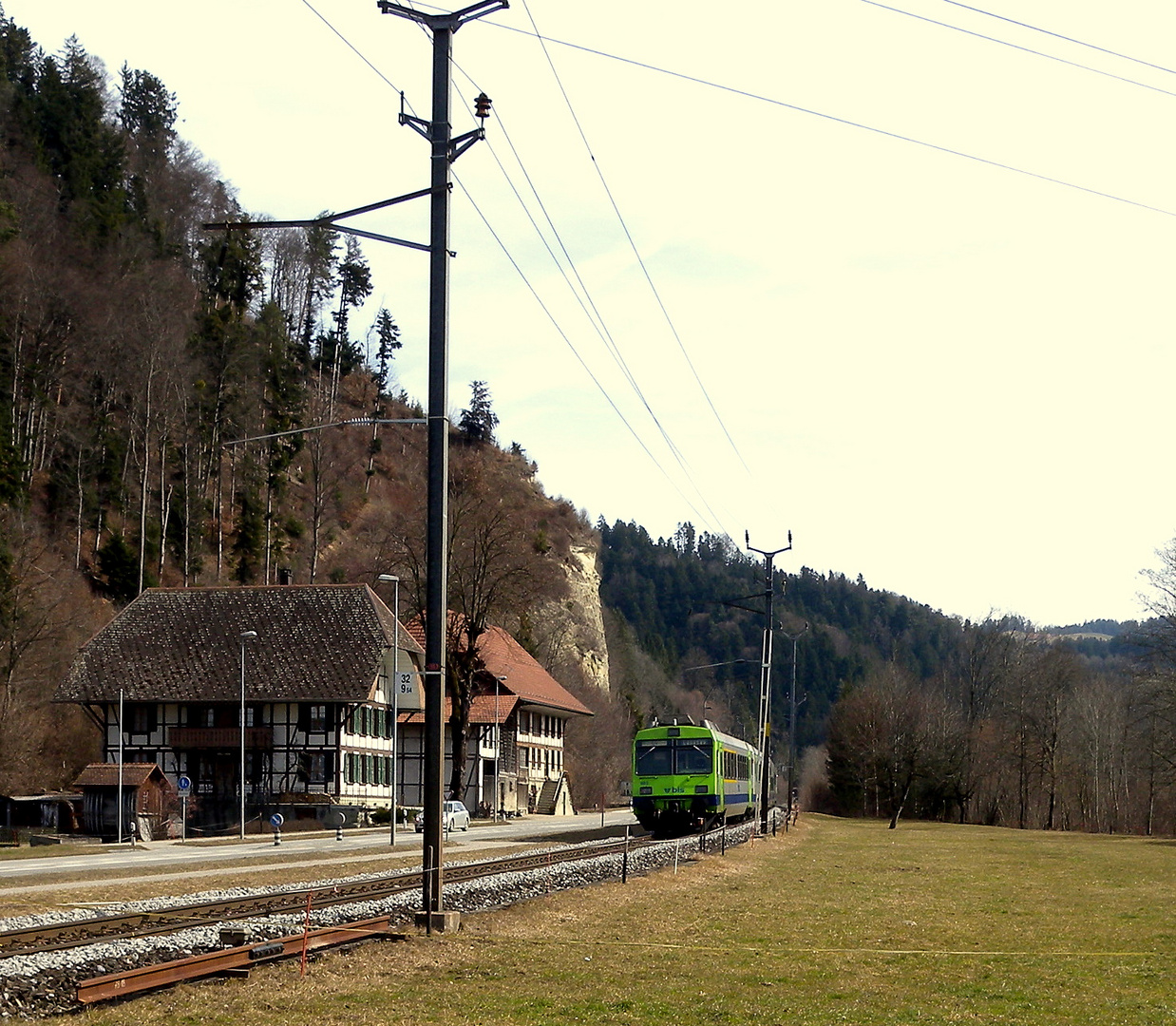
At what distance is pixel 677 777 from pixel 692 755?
0.80 metres

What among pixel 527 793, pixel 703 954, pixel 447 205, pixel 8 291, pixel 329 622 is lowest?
pixel 527 793

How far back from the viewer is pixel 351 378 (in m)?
126

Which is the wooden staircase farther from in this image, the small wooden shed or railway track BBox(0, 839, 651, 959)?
railway track BBox(0, 839, 651, 959)

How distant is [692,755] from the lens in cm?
4238

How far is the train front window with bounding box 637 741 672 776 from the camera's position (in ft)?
140

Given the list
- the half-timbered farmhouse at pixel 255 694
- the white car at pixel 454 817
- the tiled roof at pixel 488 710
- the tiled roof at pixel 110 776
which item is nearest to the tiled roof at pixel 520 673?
the tiled roof at pixel 488 710

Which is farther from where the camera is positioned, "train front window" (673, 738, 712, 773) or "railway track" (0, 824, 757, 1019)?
"train front window" (673, 738, 712, 773)

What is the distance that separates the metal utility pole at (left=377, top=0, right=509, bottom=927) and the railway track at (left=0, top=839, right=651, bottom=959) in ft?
6.62

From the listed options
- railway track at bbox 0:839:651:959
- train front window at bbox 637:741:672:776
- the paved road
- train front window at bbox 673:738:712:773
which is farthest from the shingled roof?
railway track at bbox 0:839:651:959

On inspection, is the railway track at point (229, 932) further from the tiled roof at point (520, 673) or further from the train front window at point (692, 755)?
the tiled roof at point (520, 673)

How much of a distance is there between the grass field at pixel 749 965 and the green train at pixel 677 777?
48.1 ft

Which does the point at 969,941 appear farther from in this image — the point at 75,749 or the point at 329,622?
the point at 75,749

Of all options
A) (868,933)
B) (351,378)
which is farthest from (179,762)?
(351,378)

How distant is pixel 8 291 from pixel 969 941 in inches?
2298
